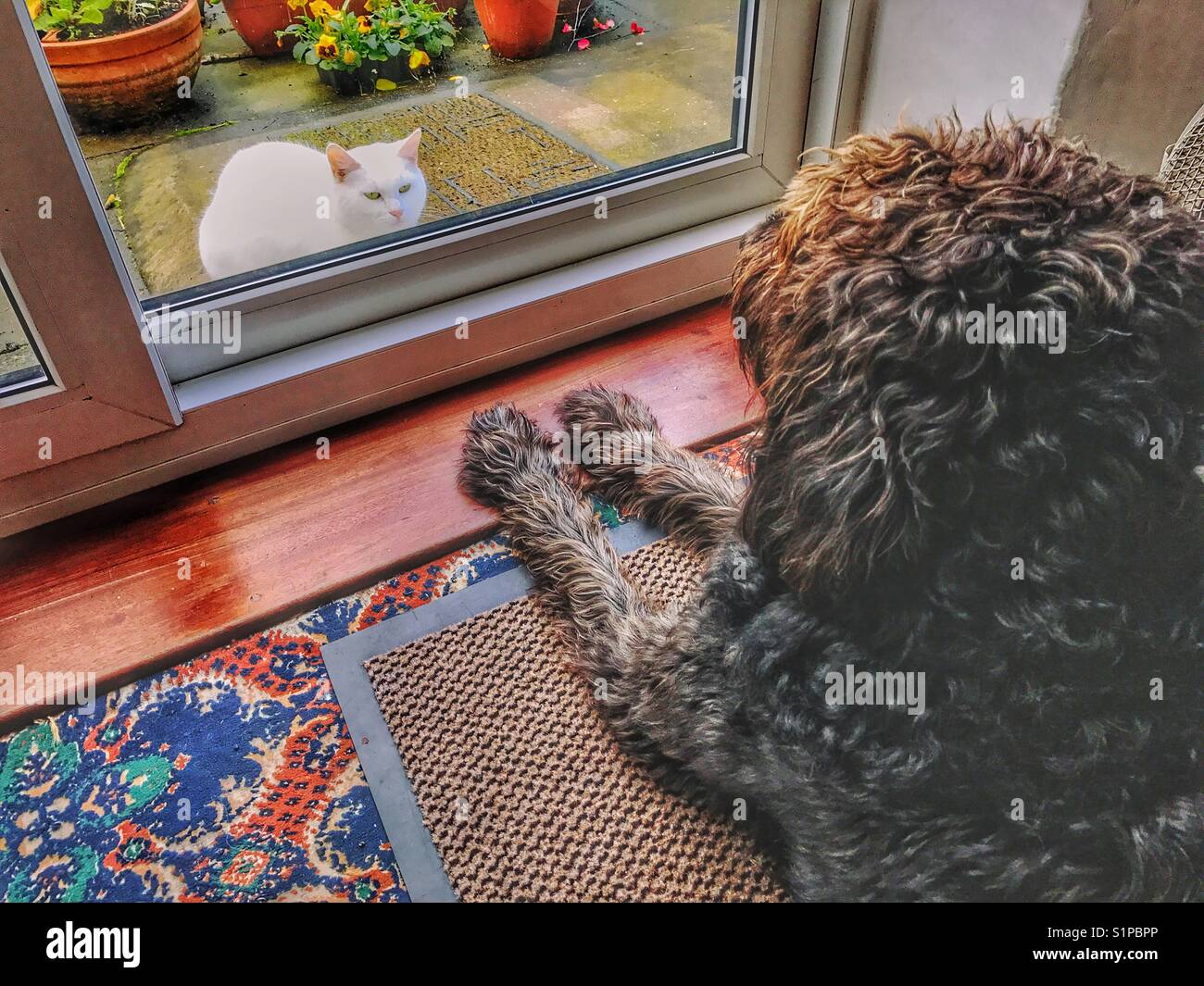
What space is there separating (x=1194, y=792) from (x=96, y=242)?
64.3 inches

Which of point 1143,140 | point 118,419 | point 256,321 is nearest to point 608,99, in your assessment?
point 256,321

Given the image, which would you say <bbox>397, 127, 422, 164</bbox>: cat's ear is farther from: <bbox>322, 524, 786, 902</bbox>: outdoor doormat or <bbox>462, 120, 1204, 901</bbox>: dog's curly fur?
<bbox>462, 120, 1204, 901</bbox>: dog's curly fur

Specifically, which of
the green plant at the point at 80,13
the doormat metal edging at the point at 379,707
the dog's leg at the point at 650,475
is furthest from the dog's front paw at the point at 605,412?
the green plant at the point at 80,13

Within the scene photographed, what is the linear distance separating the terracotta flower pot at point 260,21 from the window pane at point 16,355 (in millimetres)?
857

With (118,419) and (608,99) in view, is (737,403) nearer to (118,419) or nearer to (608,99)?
(608,99)

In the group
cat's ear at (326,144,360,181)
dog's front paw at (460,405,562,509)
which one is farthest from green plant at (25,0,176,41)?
dog's front paw at (460,405,562,509)

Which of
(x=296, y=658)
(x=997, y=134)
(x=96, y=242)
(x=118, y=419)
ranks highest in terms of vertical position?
(x=997, y=134)

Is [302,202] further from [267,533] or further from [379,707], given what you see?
[379,707]

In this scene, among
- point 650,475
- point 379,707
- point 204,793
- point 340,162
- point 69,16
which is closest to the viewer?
point 204,793

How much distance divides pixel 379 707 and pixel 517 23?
169 cm

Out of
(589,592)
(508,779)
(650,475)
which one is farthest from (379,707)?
(650,475)

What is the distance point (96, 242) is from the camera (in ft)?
4.58

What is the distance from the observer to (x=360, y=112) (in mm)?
2039

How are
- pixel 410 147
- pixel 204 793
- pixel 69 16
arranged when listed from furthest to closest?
pixel 410 147 < pixel 69 16 < pixel 204 793
